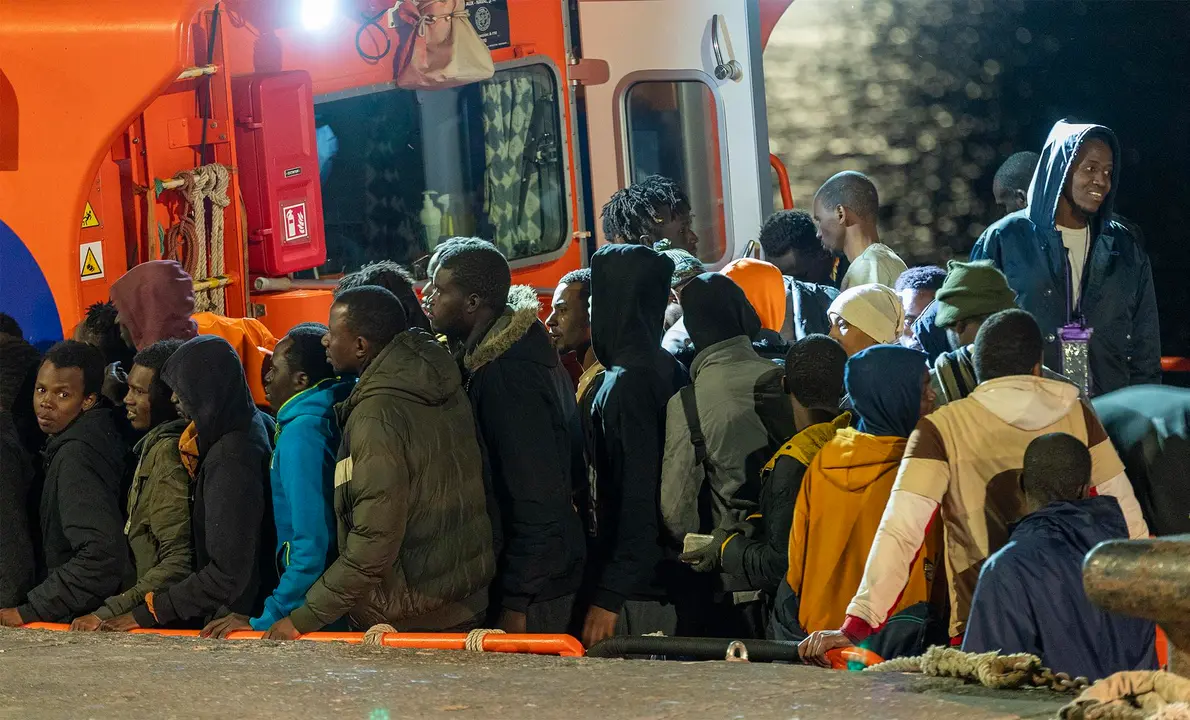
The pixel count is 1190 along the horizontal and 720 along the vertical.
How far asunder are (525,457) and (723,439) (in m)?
0.60

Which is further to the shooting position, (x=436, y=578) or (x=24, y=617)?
(x=24, y=617)

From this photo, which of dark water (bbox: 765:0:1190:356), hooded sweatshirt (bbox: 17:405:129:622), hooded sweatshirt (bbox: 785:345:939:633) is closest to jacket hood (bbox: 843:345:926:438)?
hooded sweatshirt (bbox: 785:345:939:633)

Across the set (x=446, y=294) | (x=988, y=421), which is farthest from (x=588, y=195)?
(x=988, y=421)

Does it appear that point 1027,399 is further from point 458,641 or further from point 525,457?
point 458,641

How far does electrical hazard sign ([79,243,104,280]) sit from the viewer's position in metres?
6.33

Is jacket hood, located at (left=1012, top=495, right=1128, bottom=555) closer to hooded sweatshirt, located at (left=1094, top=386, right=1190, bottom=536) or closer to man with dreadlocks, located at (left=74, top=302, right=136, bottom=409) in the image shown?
hooded sweatshirt, located at (left=1094, top=386, right=1190, bottom=536)

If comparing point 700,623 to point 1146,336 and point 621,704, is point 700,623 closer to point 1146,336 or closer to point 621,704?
point 621,704

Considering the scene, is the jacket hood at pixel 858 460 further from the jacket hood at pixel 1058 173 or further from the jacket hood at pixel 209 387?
the jacket hood at pixel 209 387

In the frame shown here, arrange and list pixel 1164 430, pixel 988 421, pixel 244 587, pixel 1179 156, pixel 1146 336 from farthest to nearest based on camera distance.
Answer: pixel 1179 156 → pixel 1146 336 → pixel 244 587 → pixel 1164 430 → pixel 988 421

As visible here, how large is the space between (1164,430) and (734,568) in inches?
46.7

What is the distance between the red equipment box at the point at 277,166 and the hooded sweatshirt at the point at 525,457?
2195 mm

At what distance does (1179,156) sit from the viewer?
29.8ft

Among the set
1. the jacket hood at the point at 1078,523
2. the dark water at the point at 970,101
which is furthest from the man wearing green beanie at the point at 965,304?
the dark water at the point at 970,101

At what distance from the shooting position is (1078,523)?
3607mm
